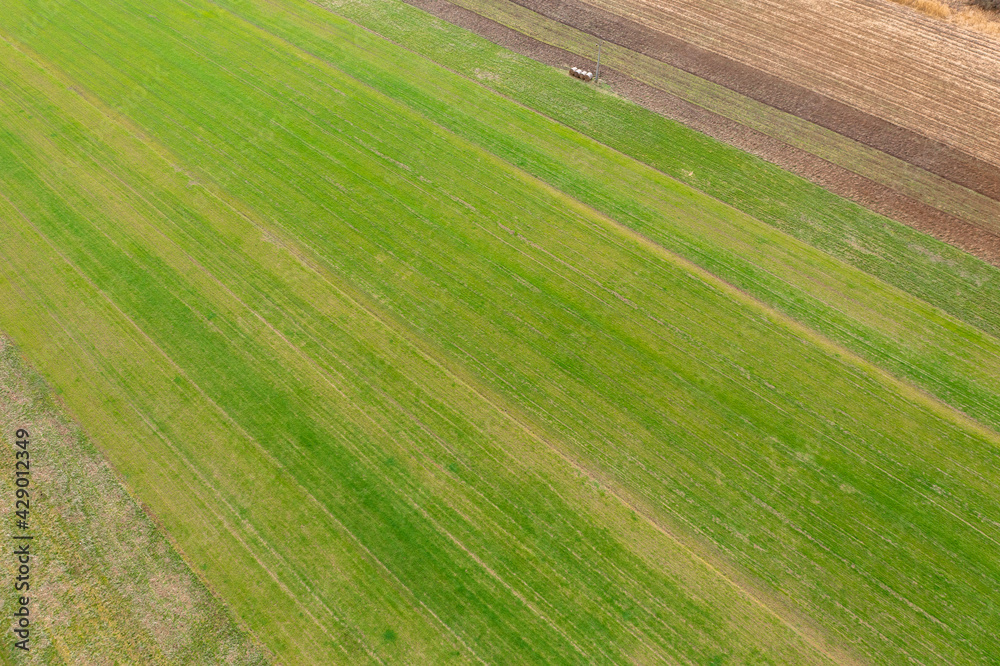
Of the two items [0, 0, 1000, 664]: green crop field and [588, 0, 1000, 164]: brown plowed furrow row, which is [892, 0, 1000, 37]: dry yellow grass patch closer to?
[588, 0, 1000, 164]: brown plowed furrow row

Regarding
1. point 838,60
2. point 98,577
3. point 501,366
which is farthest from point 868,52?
point 98,577

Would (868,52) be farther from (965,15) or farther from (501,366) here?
(501,366)

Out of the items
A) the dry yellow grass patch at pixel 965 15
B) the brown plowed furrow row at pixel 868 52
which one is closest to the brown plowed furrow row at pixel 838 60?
the brown plowed furrow row at pixel 868 52

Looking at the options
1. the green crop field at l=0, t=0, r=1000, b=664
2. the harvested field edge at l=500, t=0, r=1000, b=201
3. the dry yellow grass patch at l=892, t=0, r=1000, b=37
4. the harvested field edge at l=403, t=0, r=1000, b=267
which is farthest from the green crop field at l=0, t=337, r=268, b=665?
the dry yellow grass patch at l=892, t=0, r=1000, b=37

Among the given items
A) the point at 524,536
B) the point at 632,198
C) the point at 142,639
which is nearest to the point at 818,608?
the point at 524,536

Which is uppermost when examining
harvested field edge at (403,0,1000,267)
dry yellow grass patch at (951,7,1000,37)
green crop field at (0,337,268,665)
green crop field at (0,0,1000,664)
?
dry yellow grass patch at (951,7,1000,37)

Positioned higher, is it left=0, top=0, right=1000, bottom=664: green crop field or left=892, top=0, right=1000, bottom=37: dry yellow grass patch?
left=892, top=0, right=1000, bottom=37: dry yellow grass patch

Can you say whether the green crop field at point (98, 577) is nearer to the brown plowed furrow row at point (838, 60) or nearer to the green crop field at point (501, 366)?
the green crop field at point (501, 366)
